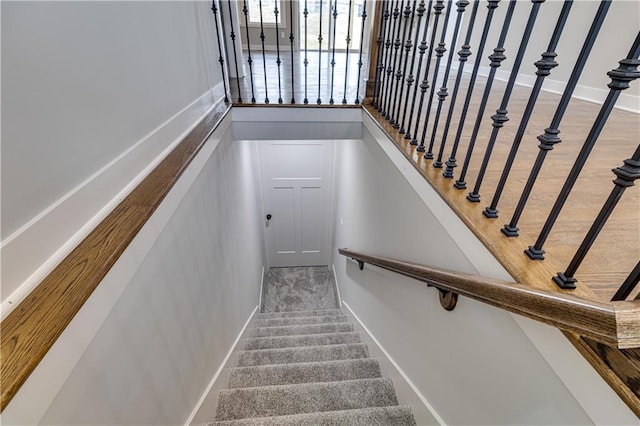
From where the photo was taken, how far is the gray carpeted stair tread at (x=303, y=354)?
2484 mm

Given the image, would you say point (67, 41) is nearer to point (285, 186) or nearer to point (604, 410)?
point (604, 410)

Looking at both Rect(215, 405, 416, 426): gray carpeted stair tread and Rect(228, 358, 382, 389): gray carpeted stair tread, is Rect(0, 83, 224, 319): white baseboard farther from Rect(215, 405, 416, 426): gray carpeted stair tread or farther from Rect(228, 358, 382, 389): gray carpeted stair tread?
Rect(228, 358, 382, 389): gray carpeted stair tread

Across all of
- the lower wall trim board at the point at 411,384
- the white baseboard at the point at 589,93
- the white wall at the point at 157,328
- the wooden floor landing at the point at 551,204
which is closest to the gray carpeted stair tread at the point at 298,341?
the lower wall trim board at the point at 411,384

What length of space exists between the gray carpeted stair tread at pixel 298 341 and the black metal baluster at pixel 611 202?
2.35 meters

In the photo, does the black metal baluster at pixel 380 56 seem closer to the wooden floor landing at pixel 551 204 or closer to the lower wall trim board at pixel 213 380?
the wooden floor landing at pixel 551 204

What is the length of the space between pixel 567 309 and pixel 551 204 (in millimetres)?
706

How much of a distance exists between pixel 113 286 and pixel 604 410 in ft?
3.97

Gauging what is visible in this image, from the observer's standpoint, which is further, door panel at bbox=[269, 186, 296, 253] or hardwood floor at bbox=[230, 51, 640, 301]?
door panel at bbox=[269, 186, 296, 253]

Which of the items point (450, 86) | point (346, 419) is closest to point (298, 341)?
point (346, 419)

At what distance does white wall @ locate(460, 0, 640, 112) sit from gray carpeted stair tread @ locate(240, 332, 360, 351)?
3.11m

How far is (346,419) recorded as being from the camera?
160 centimetres

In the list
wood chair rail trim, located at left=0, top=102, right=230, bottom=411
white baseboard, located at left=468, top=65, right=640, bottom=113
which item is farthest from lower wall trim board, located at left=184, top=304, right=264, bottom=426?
white baseboard, located at left=468, top=65, right=640, bottom=113

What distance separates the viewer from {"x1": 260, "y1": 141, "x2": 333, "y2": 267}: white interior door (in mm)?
4473

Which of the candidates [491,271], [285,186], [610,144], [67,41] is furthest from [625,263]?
[285,186]
